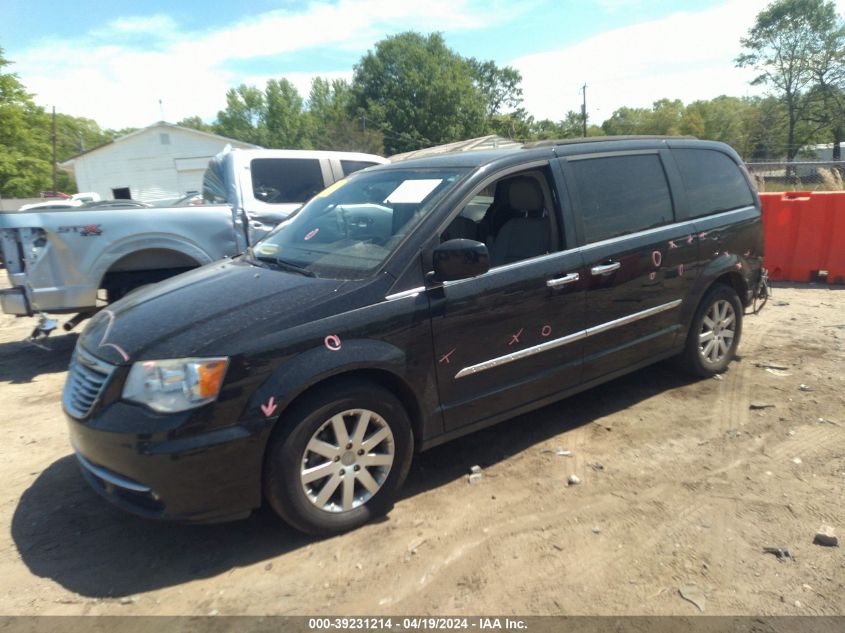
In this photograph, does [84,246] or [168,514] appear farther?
[84,246]

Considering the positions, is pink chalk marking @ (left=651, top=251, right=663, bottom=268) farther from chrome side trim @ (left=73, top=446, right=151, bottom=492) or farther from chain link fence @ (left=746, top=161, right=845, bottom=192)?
chain link fence @ (left=746, top=161, right=845, bottom=192)

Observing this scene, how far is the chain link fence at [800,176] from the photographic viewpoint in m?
11.7

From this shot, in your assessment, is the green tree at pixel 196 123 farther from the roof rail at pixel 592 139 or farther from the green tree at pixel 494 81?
the roof rail at pixel 592 139

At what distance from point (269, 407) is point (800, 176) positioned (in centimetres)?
1647

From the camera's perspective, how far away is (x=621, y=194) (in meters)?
4.12

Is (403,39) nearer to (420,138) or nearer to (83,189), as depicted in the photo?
(420,138)

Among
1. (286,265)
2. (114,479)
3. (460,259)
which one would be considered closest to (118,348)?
(114,479)

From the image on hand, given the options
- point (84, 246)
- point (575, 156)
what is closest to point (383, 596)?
point (575, 156)

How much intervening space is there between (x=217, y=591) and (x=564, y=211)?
2.88 metres

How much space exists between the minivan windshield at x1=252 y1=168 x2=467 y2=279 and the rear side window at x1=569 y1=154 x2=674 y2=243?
3.24 ft

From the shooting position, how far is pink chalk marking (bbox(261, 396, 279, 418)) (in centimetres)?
265

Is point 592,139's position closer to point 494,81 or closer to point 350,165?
point 350,165

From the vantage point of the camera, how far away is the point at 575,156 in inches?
155

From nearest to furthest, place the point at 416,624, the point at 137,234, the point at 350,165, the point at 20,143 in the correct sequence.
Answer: the point at 416,624
the point at 137,234
the point at 350,165
the point at 20,143
